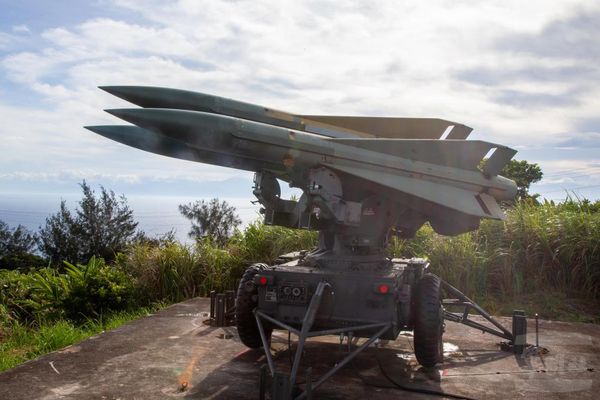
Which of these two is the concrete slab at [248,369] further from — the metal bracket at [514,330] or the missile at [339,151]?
the missile at [339,151]

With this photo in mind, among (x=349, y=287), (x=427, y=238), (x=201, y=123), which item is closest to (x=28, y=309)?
(x=201, y=123)

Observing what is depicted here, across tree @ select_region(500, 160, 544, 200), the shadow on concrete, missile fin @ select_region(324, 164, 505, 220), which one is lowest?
the shadow on concrete

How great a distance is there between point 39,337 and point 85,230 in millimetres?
13159

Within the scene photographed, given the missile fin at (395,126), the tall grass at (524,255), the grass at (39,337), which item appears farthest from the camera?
the tall grass at (524,255)

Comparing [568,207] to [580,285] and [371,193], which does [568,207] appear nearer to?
[580,285]

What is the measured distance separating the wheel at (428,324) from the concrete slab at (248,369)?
8.8 inches

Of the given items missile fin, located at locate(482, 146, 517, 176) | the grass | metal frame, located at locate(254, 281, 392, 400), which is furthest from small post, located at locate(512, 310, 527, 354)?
the grass

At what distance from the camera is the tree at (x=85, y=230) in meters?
19.5

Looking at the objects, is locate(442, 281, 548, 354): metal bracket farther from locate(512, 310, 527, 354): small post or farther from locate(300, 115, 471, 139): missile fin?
locate(300, 115, 471, 139): missile fin

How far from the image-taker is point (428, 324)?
5352 millimetres

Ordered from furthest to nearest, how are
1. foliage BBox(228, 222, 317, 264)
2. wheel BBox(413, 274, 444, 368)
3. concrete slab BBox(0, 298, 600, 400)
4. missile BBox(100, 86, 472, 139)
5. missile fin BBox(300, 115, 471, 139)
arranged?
1. foliage BBox(228, 222, 317, 264)
2. missile fin BBox(300, 115, 471, 139)
3. missile BBox(100, 86, 472, 139)
4. wheel BBox(413, 274, 444, 368)
5. concrete slab BBox(0, 298, 600, 400)

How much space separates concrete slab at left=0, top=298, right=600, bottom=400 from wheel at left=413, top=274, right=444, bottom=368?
22 centimetres

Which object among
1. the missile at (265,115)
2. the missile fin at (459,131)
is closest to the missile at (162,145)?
the missile at (265,115)

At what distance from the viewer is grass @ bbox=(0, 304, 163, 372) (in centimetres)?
682
